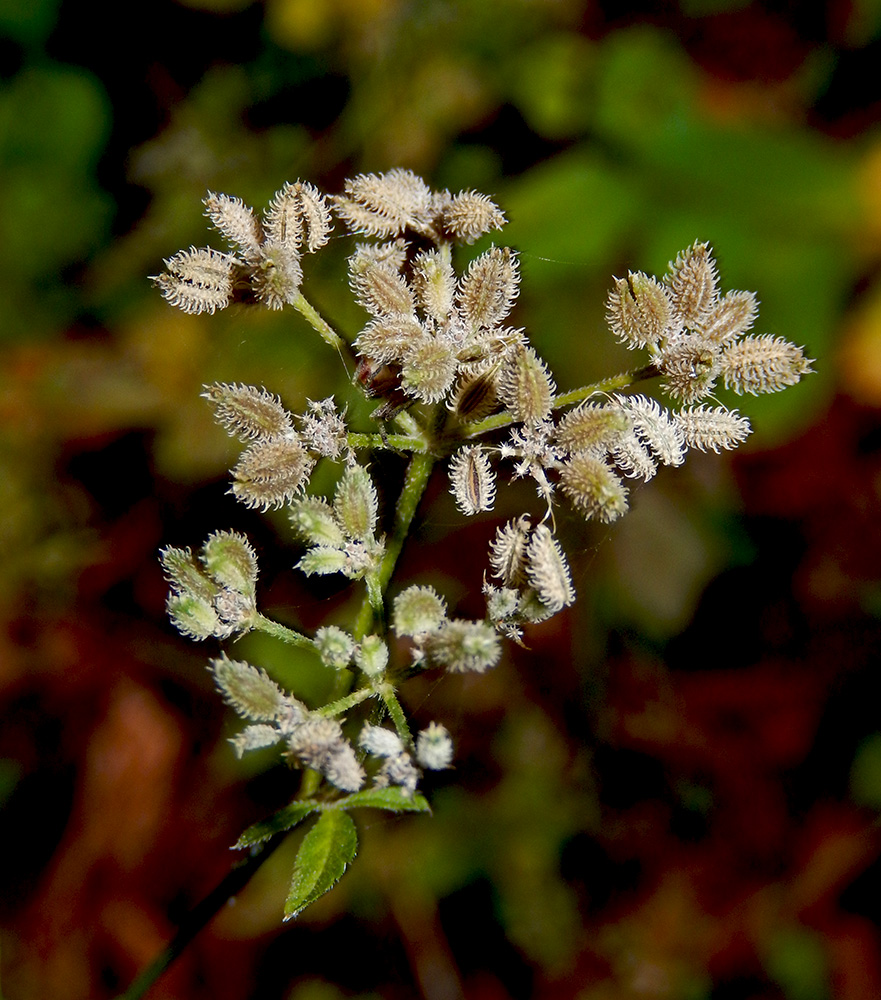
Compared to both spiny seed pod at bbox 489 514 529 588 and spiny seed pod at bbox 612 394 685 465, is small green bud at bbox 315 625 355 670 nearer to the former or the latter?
spiny seed pod at bbox 489 514 529 588

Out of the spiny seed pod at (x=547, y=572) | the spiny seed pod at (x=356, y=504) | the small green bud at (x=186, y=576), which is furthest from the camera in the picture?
the small green bud at (x=186, y=576)

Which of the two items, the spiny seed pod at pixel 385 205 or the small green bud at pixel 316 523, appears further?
the spiny seed pod at pixel 385 205

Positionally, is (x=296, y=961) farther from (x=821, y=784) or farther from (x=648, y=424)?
(x=648, y=424)

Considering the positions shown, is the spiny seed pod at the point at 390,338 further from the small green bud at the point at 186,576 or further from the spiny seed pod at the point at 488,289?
the small green bud at the point at 186,576

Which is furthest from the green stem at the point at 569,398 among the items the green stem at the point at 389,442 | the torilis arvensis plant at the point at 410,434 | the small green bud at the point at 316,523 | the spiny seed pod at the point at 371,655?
the spiny seed pod at the point at 371,655

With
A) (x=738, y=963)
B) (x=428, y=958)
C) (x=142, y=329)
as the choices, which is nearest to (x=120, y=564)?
(x=142, y=329)

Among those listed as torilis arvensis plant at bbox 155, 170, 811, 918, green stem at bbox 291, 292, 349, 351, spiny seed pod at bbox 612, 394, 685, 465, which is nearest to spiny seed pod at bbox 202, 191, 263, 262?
torilis arvensis plant at bbox 155, 170, 811, 918

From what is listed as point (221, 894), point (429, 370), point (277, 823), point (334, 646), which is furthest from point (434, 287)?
point (221, 894)
